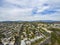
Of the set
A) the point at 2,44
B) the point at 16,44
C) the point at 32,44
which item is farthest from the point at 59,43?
the point at 2,44

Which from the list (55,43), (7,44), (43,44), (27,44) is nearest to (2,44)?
(7,44)

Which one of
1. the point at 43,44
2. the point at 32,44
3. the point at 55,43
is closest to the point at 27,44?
the point at 32,44

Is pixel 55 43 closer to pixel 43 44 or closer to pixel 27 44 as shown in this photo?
pixel 43 44

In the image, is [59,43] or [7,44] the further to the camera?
[7,44]

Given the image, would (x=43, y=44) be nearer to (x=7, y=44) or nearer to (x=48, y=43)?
(x=48, y=43)

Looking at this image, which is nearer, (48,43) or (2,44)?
(48,43)

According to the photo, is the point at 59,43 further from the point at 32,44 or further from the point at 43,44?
the point at 32,44
